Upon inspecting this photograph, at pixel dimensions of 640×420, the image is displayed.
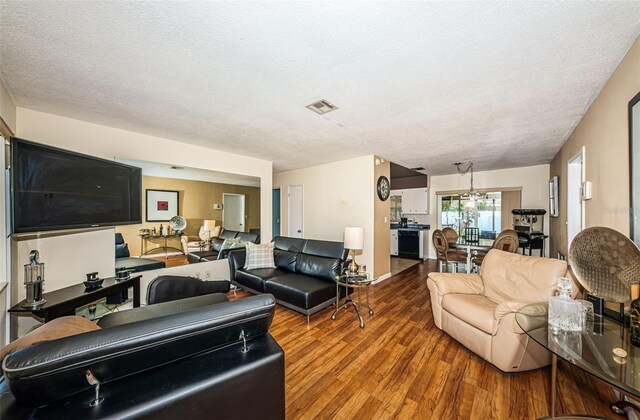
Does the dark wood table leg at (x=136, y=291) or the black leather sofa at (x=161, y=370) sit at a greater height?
the black leather sofa at (x=161, y=370)

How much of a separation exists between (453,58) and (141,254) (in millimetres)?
4212

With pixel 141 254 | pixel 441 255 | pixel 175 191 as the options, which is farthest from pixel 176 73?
pixel 441 255

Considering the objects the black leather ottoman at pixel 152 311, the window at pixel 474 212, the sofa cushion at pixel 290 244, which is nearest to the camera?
the black leather ottoman at pixel 152 311

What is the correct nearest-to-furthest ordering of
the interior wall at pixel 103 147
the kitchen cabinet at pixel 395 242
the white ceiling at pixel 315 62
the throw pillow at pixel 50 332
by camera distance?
the throw pillow at pixel 50 332 < the white ceiling at pixel 315 62 < the interior wall at pixel 103 147 < the kitchen cabinet at pixel 395 242

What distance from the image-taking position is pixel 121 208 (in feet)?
8.70

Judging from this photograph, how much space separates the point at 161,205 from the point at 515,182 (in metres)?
7.48

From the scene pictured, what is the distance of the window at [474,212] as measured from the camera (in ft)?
20.1

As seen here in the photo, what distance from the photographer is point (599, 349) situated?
131 centimetres

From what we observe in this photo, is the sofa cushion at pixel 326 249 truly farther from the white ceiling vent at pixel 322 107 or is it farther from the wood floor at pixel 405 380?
the white ceiling vent at pixel 322 107

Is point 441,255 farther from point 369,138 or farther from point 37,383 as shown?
point 37,383

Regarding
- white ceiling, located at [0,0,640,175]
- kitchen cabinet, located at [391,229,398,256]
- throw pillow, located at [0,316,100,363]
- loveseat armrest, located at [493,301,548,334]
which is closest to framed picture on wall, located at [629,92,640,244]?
white ceiling, located at [0,0,640,175]

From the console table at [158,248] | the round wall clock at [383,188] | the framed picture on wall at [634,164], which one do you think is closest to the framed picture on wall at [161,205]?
the console table at [158,248]

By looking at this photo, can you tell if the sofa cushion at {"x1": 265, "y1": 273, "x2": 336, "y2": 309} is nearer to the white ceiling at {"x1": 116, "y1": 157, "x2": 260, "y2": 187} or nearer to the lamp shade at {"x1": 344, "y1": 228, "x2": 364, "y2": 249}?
the lamp shade at {"x1": 344, "y1": 228, "x2": 364, "y2": 249}

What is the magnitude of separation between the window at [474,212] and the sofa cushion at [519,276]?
4250 mm
